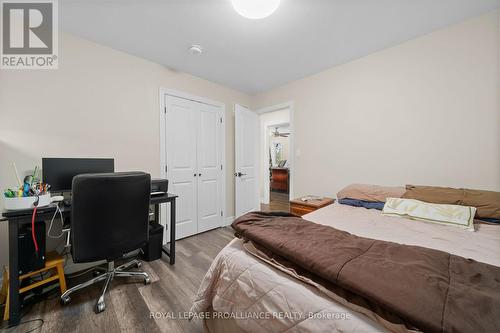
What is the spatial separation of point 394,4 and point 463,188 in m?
1.83

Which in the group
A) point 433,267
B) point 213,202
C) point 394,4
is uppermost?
point 394,4

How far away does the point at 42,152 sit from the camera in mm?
1803

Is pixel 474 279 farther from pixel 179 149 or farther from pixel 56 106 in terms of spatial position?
pixel 56 106

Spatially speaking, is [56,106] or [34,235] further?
[56,106]

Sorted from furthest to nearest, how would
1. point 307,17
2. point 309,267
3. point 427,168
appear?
1. point 427,168
2. point 307,17
3. point 309,267

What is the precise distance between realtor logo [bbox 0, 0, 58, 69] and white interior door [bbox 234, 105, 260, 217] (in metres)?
2.28

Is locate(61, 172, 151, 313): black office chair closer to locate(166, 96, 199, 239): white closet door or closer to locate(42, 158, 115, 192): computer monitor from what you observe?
locate(42, 158, 115, 192): computer monitor

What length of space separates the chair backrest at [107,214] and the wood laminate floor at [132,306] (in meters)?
0.42

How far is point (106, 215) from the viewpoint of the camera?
4.69 ft

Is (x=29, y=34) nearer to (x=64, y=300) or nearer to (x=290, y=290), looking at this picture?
(x=64, y=300)

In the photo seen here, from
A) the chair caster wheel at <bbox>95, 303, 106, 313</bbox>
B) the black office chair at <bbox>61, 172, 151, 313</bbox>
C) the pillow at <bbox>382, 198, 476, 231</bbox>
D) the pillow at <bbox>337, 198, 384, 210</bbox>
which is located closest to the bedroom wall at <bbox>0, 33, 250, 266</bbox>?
the black office chair at <bbox>61, 172, 151, 313</bbox>

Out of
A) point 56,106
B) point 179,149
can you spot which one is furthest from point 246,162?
point 56,106

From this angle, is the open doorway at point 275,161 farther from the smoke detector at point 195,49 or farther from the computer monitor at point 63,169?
the computer monitor at point 63,169

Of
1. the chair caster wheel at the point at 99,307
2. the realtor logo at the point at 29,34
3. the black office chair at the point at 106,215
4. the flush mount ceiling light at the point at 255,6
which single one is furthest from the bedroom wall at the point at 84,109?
the flush mount ceiling light at the point at 255,6
